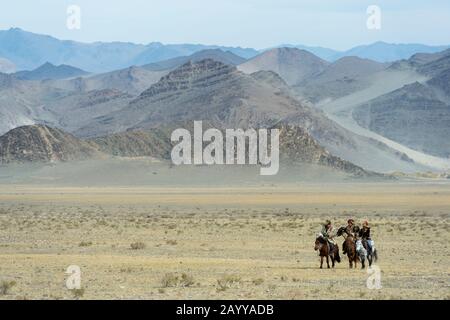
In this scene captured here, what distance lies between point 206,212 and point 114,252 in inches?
1269

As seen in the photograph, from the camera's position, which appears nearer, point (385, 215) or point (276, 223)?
point (276, 223)

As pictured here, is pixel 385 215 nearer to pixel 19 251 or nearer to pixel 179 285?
pixel 19 251

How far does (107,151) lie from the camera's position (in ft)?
519

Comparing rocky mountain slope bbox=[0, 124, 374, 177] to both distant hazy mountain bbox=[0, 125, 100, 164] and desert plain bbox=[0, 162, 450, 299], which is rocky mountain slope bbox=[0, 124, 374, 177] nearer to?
distant hazy mountain bbox=[0, 125, 100, 164]

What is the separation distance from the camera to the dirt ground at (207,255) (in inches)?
855

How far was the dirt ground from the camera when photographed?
21.7 metres
